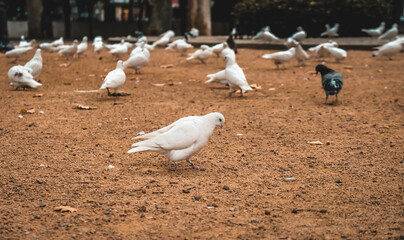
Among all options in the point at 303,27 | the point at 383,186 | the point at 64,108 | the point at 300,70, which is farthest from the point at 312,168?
the point at 303,27

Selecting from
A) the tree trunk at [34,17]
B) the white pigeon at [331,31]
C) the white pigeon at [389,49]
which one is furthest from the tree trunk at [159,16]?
the white pigeon at [389,49]

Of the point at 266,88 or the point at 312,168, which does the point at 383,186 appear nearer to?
the point at 312,168

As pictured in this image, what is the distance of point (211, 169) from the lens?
4.42 m

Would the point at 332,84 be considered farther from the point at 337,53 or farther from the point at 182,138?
the point at 337,53

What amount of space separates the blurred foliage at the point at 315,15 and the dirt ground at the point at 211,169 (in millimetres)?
11113

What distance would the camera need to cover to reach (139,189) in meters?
3.84

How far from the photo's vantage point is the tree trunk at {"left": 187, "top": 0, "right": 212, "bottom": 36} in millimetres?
24656

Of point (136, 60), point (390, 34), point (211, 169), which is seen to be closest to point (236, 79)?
point (136, 60)

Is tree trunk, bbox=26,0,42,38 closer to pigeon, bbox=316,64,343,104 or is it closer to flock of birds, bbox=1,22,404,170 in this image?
flock of birds, bbox=1,22,404,170

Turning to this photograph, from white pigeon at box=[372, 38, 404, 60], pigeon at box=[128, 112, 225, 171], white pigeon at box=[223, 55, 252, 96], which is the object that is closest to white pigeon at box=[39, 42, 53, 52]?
white pigeon at box=[223, 55, 252, 96]

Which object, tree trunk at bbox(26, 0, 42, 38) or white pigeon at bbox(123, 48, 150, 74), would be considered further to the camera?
tree trunk at bbox(26, 0, 42, 38)

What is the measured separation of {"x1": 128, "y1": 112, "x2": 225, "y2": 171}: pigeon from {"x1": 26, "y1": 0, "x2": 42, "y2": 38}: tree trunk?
83.3ft

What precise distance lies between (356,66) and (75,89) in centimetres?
707

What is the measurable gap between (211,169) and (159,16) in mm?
21250
